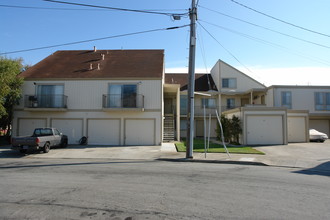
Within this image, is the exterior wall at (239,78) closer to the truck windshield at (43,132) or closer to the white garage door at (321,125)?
the white garage door at (321,125)

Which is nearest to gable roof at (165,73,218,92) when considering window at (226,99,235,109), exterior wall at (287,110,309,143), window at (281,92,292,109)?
window at (226,99,235,109)

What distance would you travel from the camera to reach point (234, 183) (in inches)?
296

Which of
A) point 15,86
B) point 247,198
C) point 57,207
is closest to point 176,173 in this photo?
point 247,198

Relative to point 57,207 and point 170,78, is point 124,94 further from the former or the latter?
point 57,207

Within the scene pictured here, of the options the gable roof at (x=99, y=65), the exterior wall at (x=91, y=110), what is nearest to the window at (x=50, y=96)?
the exterior wall at (x=91, y=110)

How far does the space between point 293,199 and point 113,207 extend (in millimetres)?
4144

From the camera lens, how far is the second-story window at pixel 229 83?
104 ft

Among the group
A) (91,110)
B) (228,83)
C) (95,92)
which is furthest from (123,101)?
(228,83)

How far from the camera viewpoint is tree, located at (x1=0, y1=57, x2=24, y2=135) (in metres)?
18.9

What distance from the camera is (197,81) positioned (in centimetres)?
3409

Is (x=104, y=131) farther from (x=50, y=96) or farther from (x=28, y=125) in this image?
(x=28, y=125)

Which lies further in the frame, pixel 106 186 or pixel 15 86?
pixel 15 86

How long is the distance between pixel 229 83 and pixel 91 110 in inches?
715

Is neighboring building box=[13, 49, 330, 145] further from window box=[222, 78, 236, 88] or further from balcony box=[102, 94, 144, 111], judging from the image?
window box=[222, 78, 236, 88]
